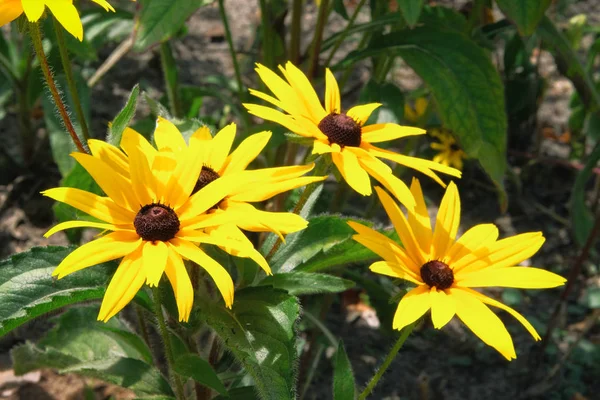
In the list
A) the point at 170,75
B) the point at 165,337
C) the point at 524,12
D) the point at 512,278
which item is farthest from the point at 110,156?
the point at 170,75

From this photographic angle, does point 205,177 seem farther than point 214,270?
Yes

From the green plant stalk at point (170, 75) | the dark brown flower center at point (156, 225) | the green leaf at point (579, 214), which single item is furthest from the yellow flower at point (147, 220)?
the green leaf at point (579, 214)

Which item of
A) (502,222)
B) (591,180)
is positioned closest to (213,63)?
(502,222)

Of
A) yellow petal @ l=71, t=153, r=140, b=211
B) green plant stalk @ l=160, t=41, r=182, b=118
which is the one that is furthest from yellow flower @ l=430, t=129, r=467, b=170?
yellow petal @ l=71, t=153, r=140, b=211

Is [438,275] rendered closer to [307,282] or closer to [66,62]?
[307,282]

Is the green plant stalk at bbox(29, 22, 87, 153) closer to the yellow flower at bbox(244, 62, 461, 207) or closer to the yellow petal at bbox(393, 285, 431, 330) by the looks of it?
the yellow flower at bbox(244, 62, 461, 207)

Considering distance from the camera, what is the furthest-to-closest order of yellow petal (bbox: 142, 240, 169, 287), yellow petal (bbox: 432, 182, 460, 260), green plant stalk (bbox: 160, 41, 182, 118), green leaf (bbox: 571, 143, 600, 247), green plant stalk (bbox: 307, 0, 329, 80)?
green plant stalk (bbox: 160, 41, 182, 118), green leaf (bbox: 571, 143, 600, 247), green plant stalk (bbox: 307, 0, 329, 80), yellow petal (bbox: 432, 182, 460, 260), yellow petal (bbox: 142, 240, 169, 287)

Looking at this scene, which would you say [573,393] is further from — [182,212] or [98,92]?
[98,92]
